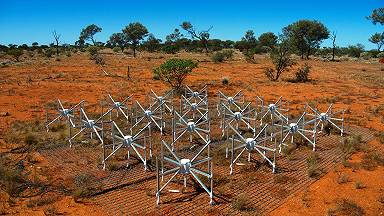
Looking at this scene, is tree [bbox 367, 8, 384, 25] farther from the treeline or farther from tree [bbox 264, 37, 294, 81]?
tree [bbox 264, 37, 294, 81]

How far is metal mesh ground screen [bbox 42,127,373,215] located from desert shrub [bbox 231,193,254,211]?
78 mm

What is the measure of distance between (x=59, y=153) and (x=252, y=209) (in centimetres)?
829

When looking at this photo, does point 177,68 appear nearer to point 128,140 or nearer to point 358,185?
point 128,140

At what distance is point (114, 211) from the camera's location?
1013 cm

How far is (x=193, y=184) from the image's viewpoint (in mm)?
11812

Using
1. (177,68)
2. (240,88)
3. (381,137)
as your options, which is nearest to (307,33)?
(240,88)

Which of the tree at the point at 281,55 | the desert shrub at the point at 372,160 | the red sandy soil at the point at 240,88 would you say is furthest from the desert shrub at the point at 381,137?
the tree at the point at 281,55

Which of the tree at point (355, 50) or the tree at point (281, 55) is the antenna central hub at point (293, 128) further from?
the tree at point (355, 50)

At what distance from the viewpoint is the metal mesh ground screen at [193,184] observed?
10.4m

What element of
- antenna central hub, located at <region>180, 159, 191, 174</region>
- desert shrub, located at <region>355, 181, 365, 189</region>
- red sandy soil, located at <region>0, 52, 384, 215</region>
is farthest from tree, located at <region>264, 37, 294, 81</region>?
antenna central hub, located at <region>180, 159, 191, 174</region>

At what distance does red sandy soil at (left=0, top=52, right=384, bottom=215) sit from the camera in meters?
10.9

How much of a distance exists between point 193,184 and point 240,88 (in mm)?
19978

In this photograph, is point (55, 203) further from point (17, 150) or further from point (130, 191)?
point (17, 150)

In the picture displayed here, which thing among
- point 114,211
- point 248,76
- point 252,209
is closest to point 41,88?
point 248,76
